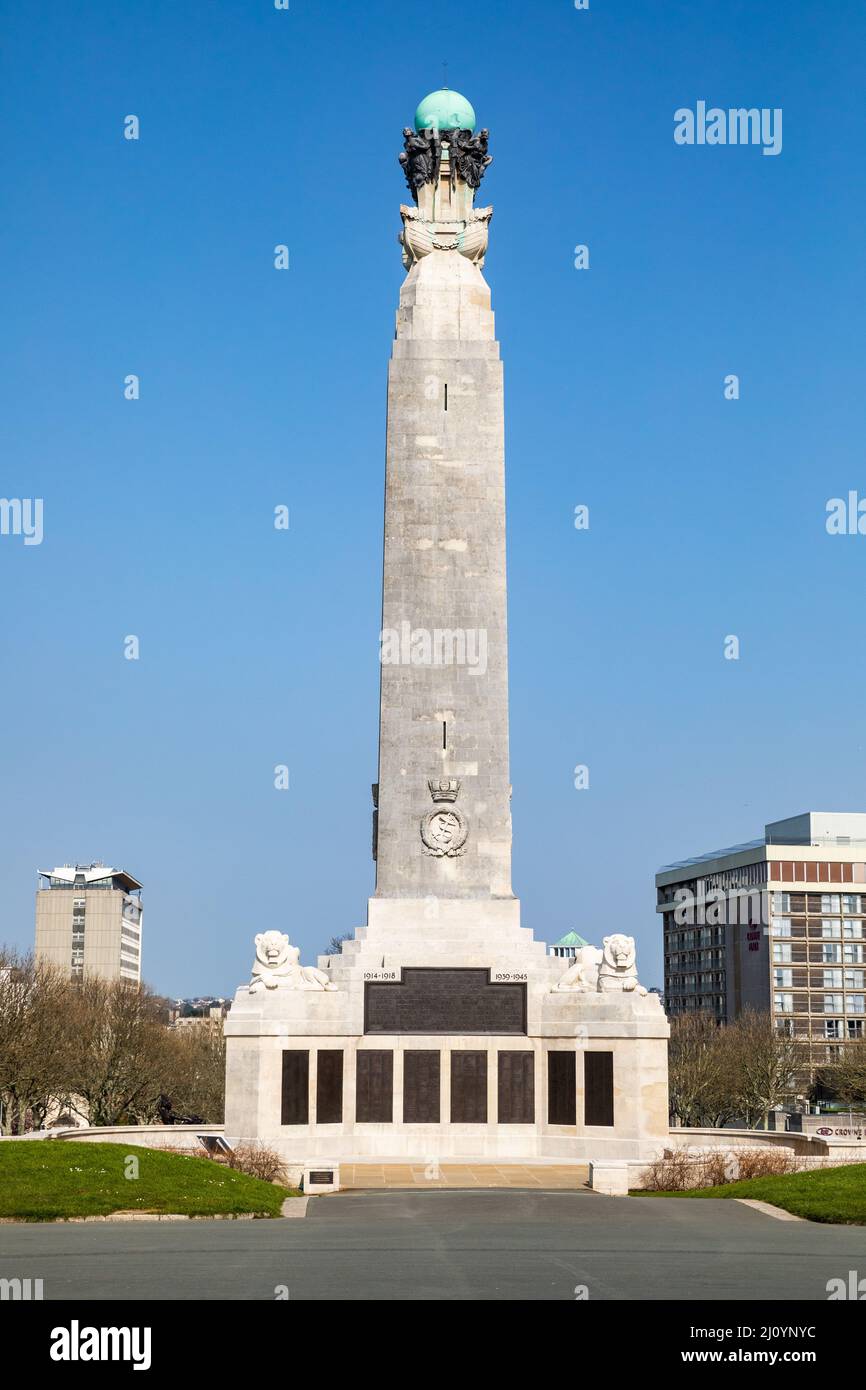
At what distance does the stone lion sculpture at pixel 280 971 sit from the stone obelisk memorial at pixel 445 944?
6 centimetres

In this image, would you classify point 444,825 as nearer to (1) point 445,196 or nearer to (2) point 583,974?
(2) point 583,974

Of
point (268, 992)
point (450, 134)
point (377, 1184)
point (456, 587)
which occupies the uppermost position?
point (450, 134)

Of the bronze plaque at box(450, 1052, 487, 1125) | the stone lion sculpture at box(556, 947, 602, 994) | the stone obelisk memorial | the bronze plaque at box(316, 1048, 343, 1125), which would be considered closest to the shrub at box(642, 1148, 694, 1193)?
the stone obelisk memorial

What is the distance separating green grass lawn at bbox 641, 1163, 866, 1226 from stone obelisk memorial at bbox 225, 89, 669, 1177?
8721 millimetres

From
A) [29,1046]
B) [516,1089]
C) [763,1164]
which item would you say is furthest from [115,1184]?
[29,1046]

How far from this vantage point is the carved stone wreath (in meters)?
47.7

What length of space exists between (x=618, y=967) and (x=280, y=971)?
9.65 m

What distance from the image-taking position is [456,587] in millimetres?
49031

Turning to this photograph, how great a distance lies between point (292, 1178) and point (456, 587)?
1902 centimetres

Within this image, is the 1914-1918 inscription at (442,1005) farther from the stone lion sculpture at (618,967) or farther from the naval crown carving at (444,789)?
the naval crown carving at (444,789)

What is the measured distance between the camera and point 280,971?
45438 millimetres
